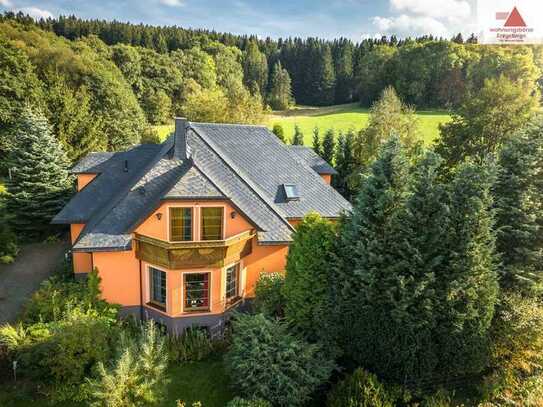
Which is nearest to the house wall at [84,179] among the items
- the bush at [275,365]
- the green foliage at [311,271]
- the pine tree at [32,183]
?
the pine tree at [32,183]

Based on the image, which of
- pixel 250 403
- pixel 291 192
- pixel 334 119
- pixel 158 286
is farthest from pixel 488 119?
pixel 334 119

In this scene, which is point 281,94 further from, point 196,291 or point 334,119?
point 196,291

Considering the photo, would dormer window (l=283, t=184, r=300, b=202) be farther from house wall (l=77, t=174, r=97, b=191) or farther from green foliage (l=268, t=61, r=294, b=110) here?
green foliage (l=268, t=61, r=294, b=110)

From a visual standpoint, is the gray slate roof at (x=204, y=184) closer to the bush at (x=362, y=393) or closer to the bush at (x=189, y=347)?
the bush at (x=189, y=347)

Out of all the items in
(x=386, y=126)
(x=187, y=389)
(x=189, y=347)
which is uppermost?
(x=386, y=126)

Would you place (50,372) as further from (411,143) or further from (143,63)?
(143,63)

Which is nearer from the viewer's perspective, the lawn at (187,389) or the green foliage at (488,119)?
the lawn at (187,389)
